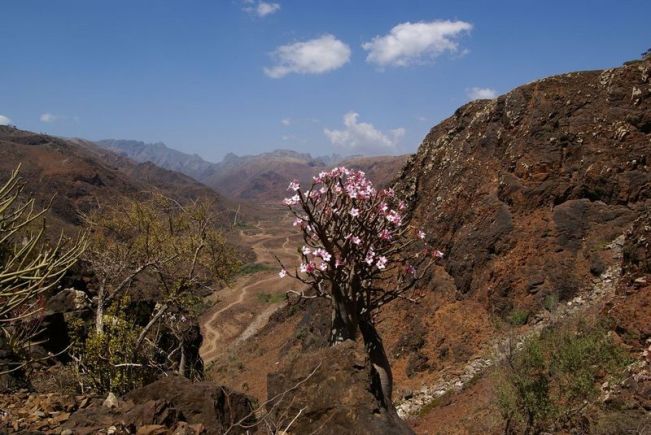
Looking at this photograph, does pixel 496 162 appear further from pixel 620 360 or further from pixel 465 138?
pixel 620 360

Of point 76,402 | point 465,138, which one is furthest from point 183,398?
point 465,138

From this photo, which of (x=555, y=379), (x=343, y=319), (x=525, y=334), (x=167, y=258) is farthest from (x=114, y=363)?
(x=525, y=334)

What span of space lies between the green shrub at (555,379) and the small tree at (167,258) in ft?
30.3

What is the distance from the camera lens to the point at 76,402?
8430 mm

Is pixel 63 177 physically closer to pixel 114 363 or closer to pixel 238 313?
pixel 238 313

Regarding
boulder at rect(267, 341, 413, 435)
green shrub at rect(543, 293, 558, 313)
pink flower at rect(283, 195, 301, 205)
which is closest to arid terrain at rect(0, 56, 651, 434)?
boulder at rect(267, 341, 413, 435)

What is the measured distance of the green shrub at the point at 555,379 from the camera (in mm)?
9016

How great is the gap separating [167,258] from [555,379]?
11.2 m

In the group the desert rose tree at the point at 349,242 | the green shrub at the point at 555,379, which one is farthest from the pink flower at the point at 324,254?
the green shrub at the point at 555,379

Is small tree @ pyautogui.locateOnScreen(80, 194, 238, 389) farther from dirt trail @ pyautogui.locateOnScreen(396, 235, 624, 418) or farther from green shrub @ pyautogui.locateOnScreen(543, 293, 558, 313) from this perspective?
green shrub @ pyautogui.locateOnScreen(543, 293, 558, 313)

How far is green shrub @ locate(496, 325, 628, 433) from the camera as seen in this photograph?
9.02 m

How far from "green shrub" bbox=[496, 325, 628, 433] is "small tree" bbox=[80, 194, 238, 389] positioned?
363 inches

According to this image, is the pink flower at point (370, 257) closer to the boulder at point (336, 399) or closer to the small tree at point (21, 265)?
the boulder at point (336, 399)

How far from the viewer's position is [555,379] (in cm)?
958
